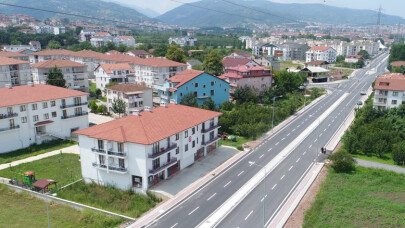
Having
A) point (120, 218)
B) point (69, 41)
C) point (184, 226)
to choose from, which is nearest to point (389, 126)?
point (184, 226)

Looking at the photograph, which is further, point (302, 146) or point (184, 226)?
point (302, 146)

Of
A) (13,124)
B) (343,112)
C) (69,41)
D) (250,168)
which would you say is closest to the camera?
(250,168)

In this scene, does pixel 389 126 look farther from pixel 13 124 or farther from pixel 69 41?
pixel 69 41

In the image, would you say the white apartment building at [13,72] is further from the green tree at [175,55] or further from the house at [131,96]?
the green tree at [175,55]

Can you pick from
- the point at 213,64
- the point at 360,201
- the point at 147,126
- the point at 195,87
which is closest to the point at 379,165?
the point at 360,201

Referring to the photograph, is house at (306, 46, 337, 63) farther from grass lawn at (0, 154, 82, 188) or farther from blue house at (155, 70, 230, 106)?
grass lawn at (0, 154, 82, 188)

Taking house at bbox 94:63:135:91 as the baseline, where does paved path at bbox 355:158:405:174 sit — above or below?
below

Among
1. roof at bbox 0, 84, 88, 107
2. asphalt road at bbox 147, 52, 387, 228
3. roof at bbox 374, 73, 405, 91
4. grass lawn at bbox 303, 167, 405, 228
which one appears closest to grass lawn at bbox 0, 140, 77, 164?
roof at bbox 0, 84, 88, 107
